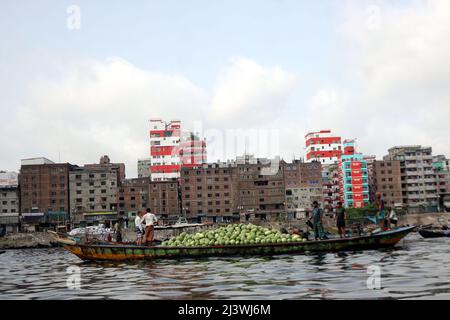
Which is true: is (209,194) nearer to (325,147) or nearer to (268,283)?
(325,147)

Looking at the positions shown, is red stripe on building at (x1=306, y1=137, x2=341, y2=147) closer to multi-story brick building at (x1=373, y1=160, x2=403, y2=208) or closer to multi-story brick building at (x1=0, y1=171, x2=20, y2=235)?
multi-story brick building at (x1=373, y1=160, x2=403, y2=208)

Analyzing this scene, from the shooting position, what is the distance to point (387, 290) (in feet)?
29.7

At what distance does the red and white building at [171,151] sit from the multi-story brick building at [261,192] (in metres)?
20.8

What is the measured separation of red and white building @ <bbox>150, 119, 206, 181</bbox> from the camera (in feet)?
416

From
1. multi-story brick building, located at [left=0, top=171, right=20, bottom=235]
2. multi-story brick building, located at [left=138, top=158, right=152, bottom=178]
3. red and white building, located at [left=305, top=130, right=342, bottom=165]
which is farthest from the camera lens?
multi-story brick building, located at [left=138, top=158, right=152, bottom=178]

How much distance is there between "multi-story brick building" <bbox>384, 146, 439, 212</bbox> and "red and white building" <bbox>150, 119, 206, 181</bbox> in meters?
52.5

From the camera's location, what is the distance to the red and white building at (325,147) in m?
140

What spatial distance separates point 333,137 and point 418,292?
135479 mm

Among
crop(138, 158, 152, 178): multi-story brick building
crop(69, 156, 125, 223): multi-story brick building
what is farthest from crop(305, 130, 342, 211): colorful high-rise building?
crop(69, 156, 125, 223): multi-story brick building

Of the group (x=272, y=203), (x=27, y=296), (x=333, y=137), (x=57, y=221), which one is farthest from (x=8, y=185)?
(x=27, y=296)

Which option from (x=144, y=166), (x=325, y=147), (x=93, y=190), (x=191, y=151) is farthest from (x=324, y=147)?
(x=93, y=190)

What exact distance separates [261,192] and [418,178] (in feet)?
129

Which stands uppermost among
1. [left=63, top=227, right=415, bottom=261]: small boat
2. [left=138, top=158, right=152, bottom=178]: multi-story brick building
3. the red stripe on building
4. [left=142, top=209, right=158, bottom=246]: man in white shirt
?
the red stripe on building

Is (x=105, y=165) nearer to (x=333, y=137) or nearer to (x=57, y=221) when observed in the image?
(x=57, y=221)
